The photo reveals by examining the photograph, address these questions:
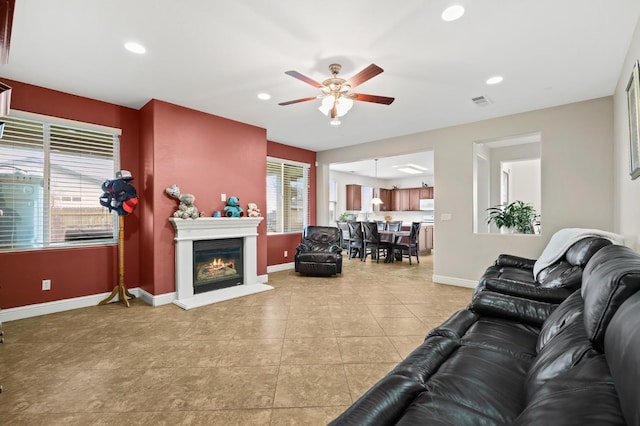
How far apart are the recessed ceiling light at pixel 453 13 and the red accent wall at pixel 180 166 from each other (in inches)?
138

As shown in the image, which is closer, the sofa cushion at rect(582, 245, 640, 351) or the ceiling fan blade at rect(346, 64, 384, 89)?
the sofa cushion at rect(582, 245, 640, 351)

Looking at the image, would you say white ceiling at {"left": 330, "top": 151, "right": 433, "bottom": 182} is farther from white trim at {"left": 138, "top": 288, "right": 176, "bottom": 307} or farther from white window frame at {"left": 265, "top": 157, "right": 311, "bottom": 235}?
white trim at {"left": 138, "top": 288, "right": 176, "bottom": 307}

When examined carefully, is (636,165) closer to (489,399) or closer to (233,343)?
(489,399)

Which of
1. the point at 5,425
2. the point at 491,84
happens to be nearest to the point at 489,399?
the point at 5,425

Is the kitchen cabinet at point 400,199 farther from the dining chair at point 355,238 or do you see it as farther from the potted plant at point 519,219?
the potted plant at point 519,219

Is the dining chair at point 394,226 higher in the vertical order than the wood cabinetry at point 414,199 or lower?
lower

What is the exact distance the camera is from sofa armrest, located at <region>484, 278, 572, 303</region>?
2.04 metres

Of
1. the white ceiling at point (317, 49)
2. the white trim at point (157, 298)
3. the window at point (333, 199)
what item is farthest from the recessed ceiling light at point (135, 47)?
the window at point (333, 199)

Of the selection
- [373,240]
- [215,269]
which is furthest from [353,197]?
[215,269]

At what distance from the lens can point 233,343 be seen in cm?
277

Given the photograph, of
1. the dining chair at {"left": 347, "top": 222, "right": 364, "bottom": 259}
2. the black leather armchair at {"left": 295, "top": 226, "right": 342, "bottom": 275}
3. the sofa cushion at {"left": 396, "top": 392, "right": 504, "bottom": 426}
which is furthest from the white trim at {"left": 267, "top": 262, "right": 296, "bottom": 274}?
the sofa cushion at {"left": 396, "top": 392, "right": 504, "bottom": 426}

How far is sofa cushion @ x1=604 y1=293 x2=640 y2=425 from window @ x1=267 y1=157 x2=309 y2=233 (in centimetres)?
564

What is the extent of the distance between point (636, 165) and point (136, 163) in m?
5.72

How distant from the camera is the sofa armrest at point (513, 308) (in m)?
1.88
